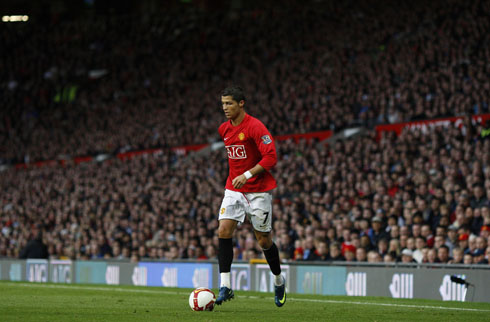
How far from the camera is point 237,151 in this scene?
29.3 ft

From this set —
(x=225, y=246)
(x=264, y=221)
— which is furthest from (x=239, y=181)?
(x=225, y=246)

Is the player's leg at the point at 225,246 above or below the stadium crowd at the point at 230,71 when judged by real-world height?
below

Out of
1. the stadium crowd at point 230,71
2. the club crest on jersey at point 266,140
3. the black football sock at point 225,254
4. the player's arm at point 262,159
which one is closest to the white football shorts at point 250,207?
the black football sock at point 225,254

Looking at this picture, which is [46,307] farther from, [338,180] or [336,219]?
[338,180]

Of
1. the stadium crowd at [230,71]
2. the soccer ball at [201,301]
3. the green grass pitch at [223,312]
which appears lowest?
the green grass pitch at [223,312]

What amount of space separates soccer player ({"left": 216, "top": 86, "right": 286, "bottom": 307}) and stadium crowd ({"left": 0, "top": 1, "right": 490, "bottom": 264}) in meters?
6.28

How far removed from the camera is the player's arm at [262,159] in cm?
846

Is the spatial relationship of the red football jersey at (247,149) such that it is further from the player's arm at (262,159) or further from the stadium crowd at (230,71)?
the stadium crowd at (230,71)

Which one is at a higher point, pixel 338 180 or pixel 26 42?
pixel 26 42

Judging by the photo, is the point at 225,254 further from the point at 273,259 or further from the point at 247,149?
the point at 247,149

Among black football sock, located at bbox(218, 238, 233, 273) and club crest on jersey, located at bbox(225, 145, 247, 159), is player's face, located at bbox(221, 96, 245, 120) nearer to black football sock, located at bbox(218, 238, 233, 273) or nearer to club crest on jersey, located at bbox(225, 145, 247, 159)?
club crest on jersey, located at bbox(225, 145, 247, 159)

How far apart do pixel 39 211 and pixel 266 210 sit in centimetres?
2300

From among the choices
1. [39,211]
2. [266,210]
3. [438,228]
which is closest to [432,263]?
[438,228]

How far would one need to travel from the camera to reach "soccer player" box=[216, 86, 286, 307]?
873 centimetres
